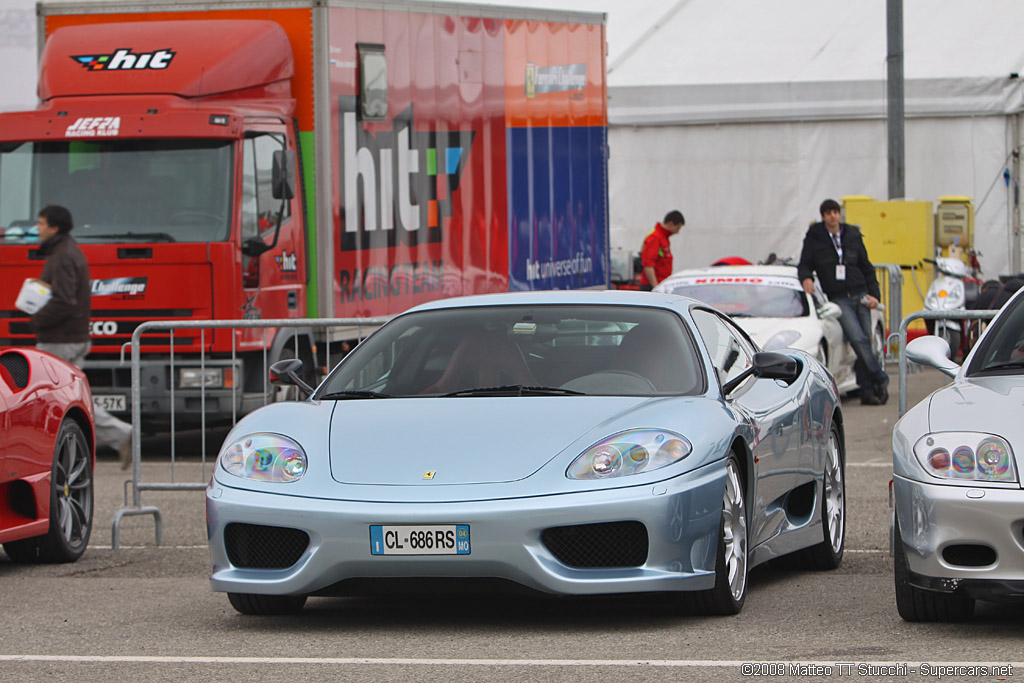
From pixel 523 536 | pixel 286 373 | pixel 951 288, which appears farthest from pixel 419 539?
pixel 951 288

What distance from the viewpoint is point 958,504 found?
219 inches

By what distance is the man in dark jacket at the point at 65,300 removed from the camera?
11.8 metres

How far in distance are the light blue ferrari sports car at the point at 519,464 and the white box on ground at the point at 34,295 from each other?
504cm

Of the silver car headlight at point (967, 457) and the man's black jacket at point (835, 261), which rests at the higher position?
the man's black jacket at point (835, 261)

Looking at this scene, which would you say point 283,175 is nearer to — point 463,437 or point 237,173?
point 237,173

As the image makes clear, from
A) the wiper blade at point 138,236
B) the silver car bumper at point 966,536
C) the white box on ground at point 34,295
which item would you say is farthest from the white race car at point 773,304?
the silver car bumper at point 966,536

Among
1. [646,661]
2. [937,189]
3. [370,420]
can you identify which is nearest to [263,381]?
[370,420]

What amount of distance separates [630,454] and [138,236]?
25.8 feet

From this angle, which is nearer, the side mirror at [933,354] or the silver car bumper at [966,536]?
the silver car bumper at [966,536]

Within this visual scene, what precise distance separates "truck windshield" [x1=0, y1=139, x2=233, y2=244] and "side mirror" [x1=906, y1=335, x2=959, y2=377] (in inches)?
288

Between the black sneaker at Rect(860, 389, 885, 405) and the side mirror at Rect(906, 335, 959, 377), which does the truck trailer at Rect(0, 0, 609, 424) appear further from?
the side mirror at Rect(906, 335, 959, 377)

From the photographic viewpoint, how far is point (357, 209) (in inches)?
556

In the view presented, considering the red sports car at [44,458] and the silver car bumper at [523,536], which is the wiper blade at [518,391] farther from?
the red sports car at [44,458]

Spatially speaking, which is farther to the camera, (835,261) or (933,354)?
(835,261)
